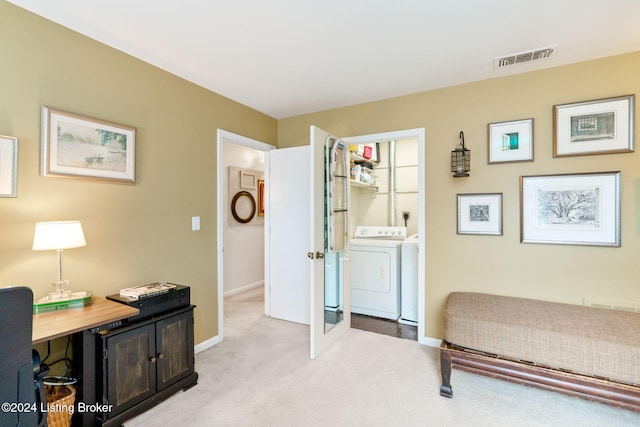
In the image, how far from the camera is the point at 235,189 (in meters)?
4.81

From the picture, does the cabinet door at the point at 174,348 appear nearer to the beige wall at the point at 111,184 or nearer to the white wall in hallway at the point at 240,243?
the beige wall at the point at 111,184

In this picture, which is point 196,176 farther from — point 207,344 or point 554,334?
point 554,334

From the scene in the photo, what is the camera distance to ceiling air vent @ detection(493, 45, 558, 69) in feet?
7.24

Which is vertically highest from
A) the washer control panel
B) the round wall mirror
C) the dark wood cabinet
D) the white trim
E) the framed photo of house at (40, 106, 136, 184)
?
the framed photo of house at (40, 106, 136, 184)

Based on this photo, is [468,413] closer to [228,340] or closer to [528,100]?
[228,340]

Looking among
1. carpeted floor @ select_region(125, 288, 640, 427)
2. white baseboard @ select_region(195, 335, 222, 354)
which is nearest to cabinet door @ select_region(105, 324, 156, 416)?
carpeted floor @ select_region(125, 288, 640, 427)

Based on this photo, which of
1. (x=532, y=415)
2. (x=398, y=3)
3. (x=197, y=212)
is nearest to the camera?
(x=398, y=3)

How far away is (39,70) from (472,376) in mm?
3686

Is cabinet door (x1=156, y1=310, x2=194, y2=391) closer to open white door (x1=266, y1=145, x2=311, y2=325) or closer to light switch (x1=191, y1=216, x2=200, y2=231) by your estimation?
light switch (x1=191, y1=216, x2=200, y2=231)

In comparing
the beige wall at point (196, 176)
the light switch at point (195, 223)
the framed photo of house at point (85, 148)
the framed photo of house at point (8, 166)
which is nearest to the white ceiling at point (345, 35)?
the beige wall at point (196, 176)

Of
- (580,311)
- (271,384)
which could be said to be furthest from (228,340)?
(580,311)

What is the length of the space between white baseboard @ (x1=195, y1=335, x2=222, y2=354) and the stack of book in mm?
860

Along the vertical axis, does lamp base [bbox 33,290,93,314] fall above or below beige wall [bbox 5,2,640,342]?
below

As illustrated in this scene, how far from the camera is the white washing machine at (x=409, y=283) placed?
136 inches
